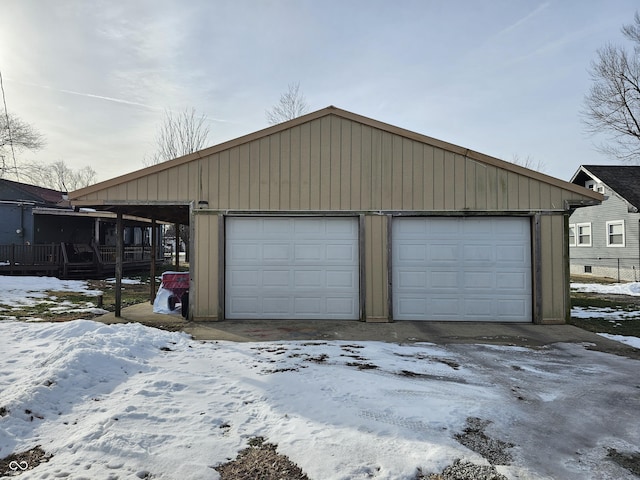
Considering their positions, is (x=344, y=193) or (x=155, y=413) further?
(x=344, y=193)

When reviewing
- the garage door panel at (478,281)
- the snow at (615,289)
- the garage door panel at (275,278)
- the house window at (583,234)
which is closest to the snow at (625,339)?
the garage door panel at (478,281)

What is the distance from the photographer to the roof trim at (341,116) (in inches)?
323

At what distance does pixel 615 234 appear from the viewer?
762 inches

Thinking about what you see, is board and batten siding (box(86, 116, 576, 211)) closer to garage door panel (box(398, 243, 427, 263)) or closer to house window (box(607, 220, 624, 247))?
garage door panel (box(398, 243, 427, 263))

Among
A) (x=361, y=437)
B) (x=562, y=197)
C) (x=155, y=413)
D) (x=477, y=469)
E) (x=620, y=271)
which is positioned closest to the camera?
(x=477, y=469)

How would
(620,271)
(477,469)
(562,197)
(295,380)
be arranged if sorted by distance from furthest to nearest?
1. (620,271)
2. (562,197)
3. (295,380)
4. (477,469)

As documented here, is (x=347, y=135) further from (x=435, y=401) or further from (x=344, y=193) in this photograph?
(x=435, y=401)

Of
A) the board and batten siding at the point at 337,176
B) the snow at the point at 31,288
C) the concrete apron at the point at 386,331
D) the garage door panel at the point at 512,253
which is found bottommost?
the concrete apron at the point at 386,331

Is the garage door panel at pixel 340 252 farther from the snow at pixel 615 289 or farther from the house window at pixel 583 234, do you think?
the house window at pixel 583 234

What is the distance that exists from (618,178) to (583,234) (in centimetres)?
338

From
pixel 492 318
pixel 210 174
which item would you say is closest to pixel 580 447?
pixel 492 318

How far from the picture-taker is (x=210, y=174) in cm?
840

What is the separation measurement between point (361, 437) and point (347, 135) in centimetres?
654

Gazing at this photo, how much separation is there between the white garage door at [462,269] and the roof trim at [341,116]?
105cm
